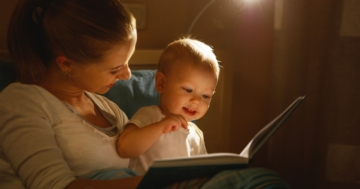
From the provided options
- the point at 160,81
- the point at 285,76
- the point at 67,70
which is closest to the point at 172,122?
the point at 160,81

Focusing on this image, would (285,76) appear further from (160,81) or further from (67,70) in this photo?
(67,70)

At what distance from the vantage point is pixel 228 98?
80.0 inches

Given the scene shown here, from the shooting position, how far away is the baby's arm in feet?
3.82

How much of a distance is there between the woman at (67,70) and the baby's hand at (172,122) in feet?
0.53

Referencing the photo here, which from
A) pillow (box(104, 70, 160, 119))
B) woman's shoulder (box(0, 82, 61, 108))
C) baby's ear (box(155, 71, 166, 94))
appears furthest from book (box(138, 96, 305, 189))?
pillow (box(104, 70, 160, 119))

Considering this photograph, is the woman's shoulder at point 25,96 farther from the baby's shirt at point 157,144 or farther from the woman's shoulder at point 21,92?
the baby's shirt at point 157,144

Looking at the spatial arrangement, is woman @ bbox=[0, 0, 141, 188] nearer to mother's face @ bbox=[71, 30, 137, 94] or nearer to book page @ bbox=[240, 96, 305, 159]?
mother's face @ bbox=[71, 30, 137, 94]

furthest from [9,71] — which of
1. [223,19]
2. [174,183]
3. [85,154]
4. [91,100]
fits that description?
[223,19]

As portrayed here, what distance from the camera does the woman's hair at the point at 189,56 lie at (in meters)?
1.28

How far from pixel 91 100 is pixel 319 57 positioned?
85 cm

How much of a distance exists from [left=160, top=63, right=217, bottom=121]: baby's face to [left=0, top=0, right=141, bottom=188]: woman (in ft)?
0.52

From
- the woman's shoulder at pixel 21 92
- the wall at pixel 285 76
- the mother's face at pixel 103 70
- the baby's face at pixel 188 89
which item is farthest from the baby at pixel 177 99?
the wall at pixel 285 76

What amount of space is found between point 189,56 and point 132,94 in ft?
1.06

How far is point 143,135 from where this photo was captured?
1.17 metres
